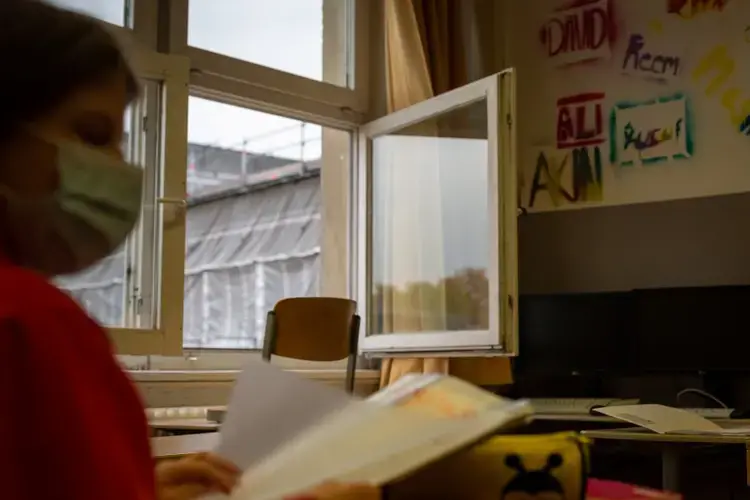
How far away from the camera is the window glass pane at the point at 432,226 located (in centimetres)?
332

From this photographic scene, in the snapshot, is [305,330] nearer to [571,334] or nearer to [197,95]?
[197,95]

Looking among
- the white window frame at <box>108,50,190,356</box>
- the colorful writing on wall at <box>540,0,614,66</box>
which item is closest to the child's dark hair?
the white window frame at <box>108,50,190,356</box>

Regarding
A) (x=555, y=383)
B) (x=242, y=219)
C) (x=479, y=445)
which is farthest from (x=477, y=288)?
(x=479, y=445)

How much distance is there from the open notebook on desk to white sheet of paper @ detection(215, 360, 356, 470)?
57.9 inches

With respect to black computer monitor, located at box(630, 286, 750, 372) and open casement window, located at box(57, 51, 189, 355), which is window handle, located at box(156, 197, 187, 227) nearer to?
open casement window, located at box(57, 51, 189, 355)

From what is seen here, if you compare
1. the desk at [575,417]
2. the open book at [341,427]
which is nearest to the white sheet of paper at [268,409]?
the open book at [341,427]

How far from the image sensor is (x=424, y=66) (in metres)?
3.52

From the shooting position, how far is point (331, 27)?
3.79 meters

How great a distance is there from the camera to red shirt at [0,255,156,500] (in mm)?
514

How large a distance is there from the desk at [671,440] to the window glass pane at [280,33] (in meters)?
2.03

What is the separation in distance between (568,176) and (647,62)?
0.54 m

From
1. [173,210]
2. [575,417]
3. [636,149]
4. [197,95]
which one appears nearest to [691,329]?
[575,417]

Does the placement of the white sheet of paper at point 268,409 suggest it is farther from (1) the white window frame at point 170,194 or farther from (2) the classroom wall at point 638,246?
(2) the classroom wall at point 638,246

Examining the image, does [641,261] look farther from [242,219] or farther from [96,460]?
[96,460]
